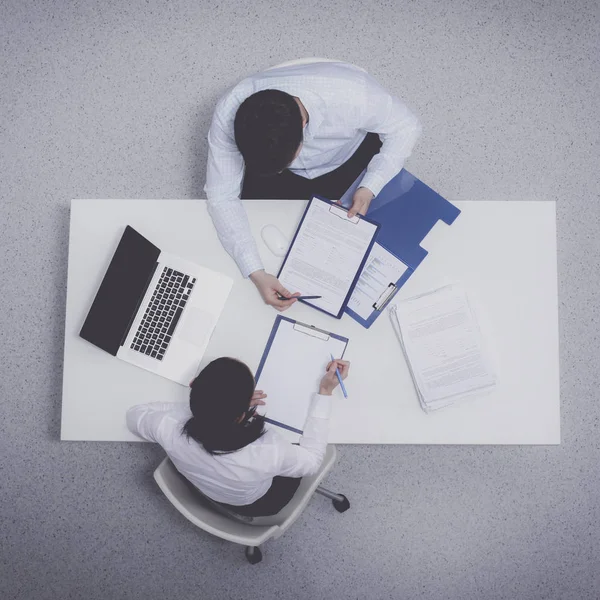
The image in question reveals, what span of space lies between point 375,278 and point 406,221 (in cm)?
17

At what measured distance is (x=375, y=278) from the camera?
51.5 inches

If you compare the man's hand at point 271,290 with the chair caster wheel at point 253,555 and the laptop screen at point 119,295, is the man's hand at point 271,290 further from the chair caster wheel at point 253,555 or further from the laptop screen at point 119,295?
the chair caster wheel at point 253,555

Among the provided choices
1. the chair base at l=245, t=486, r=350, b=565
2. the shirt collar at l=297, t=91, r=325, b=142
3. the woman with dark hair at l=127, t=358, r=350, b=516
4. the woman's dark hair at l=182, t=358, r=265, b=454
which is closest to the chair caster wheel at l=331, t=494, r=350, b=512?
the chair base at l=245, t=486, r=350, b=565

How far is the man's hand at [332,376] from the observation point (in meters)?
1.25

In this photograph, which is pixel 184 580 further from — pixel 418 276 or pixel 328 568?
pixel 418 276

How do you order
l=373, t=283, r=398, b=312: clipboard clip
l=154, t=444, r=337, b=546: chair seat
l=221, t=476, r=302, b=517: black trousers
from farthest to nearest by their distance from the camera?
l=221, t=476, r=302, b=517: black trousers
l=373, t=283, r=398, b=312: clipboard clip
l=154, t=444, r=337, b=546: chair seat

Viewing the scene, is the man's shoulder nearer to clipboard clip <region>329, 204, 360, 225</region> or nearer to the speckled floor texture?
clipboard clip <region>329, 204, 360, 225</region>

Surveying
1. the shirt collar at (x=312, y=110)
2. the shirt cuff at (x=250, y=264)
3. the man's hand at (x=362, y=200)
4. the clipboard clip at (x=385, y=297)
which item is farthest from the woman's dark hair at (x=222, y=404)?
the shirt collar at (x=312, y=110)

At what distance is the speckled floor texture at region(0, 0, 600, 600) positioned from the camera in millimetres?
1857

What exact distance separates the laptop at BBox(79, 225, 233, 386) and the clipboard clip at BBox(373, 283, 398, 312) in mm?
389

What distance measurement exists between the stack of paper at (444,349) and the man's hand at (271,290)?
28 centimetres

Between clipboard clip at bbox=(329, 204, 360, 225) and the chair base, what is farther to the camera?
the chair base

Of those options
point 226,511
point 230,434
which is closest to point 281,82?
point 230,434

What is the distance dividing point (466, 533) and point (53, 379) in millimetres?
1666
